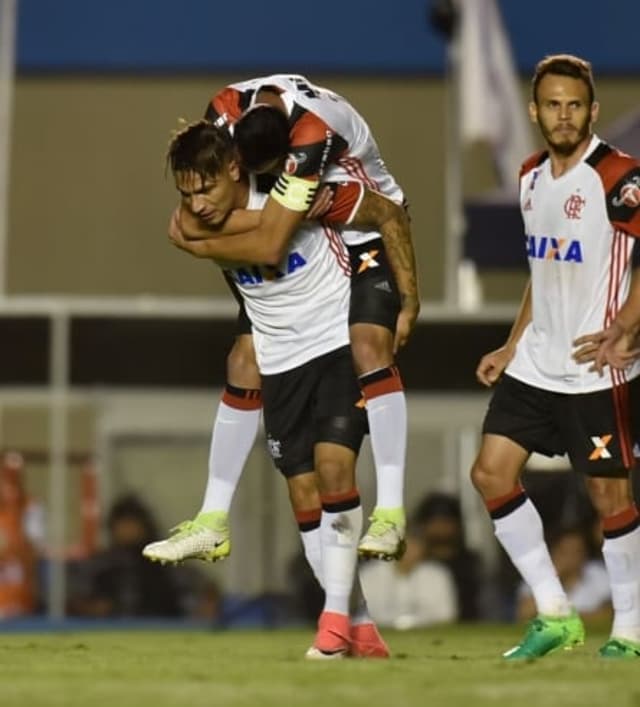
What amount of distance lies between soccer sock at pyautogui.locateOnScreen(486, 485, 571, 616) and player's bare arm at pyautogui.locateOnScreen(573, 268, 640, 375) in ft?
2.03

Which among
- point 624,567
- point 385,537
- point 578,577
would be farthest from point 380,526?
point 578,577

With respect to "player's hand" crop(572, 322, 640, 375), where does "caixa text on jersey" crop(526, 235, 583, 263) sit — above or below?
above

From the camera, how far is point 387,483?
9.48 metres

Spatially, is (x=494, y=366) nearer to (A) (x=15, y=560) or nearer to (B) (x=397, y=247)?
(B) (x=397, y=247)

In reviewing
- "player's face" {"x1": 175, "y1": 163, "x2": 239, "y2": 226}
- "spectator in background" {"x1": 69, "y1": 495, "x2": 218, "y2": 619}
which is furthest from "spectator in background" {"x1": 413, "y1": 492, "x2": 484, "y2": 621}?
"player's face" {"x1": 175, "y1": 163, "x2": 239, "y2": 226}

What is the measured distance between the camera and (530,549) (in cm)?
952

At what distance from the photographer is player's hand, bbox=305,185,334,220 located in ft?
30.9

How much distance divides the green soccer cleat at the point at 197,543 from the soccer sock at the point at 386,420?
0.73m

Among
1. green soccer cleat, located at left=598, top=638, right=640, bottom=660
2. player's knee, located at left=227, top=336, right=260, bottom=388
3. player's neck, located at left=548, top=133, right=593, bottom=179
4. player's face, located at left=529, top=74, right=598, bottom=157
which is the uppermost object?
player's face, located at left=529, top=74, right=598, bottom=157

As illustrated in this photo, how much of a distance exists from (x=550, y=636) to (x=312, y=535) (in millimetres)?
1105

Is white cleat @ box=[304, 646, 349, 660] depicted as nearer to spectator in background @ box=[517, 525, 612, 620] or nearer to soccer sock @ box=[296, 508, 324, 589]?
soccer sock @ box=[296, 508, 324, 589]

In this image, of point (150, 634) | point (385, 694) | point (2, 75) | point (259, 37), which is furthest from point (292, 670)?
point (259, 37)

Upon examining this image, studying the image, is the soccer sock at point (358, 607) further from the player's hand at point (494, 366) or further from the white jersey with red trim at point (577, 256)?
the white jersey with red trim at point (577, 256)

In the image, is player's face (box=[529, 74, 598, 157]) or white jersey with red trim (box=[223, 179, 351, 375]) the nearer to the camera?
player's face (box=[529, 74, 598, 157])
